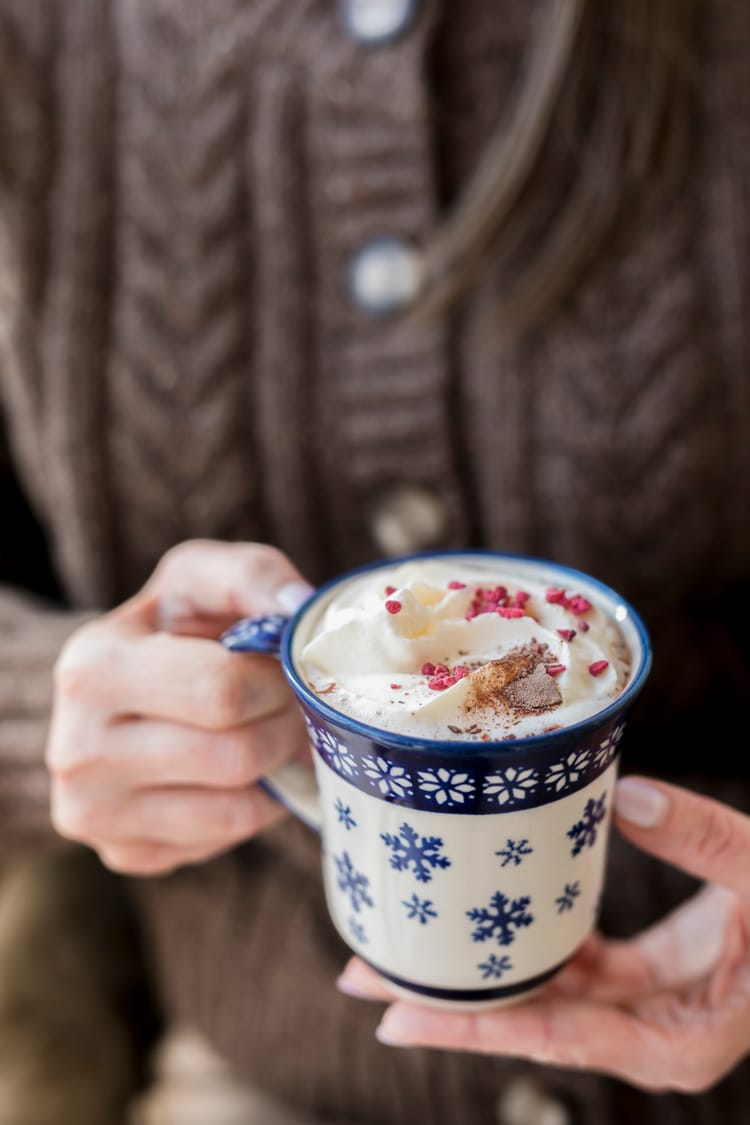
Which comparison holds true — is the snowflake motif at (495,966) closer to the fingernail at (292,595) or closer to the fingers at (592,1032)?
the fingers at (592,1032)

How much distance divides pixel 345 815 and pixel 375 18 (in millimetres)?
748

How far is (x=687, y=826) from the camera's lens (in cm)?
59

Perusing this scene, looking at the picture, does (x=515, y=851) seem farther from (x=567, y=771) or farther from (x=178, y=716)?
(x=178, y=716)

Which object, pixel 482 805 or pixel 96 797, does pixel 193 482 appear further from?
pixel 482 805

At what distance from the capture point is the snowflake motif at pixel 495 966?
1.86ft

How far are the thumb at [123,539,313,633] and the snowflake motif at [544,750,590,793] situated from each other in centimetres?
21

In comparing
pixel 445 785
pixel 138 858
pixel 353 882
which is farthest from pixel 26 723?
pixel 445 785

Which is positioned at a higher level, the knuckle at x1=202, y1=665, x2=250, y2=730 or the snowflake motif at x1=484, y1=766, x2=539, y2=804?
the snowflake motif at x1=484, y1=766, x2=539, y2=804

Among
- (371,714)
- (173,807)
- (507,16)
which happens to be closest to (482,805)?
(371,714)

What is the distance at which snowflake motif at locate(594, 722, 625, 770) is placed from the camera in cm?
52

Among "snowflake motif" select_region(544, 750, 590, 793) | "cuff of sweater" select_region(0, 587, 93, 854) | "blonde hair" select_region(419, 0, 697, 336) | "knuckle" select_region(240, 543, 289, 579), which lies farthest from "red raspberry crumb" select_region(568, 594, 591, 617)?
"cuff of sweater" select_region(0, 587, 93, 854)

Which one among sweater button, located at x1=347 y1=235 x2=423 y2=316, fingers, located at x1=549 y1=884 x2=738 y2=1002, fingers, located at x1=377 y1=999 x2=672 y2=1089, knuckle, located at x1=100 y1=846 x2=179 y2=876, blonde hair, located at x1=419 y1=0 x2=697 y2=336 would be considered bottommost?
fingers, located at x1=549 y1=884 x2=738 y2=1002

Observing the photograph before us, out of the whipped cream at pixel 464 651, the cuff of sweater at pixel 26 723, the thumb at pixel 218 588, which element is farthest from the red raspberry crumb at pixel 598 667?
the cuff of sweater at pixel 26 723

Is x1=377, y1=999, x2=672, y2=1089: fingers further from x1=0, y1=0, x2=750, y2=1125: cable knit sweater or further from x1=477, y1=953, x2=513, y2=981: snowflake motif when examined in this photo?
x1=0, y1=0, x2=750, y2=1125: cable knit sweater
